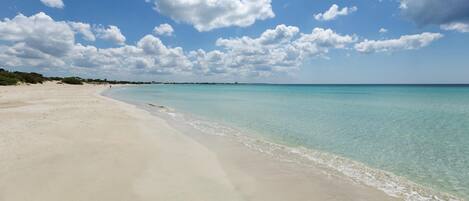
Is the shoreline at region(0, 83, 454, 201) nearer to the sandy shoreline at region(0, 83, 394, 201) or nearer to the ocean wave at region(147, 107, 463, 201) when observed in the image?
the sandy shoreline at region(0, 83, 394, 201)

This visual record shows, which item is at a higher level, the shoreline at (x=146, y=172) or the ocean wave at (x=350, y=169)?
the shoreline at (x=146, y=172)

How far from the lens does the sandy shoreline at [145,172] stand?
17.9 ft

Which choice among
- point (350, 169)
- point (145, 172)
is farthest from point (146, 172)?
point (350, 169)

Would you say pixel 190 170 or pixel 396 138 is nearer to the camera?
pixel 190 170

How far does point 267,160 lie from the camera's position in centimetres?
834

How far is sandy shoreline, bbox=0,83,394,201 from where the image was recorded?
5.44 metres

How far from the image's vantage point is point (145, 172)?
6.63 m

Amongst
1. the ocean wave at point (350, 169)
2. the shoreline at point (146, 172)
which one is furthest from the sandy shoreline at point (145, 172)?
the ocean wave at point (350, 169)

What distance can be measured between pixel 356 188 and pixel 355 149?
442 centimetres

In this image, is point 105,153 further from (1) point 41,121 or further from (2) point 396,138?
(2) point 396,138

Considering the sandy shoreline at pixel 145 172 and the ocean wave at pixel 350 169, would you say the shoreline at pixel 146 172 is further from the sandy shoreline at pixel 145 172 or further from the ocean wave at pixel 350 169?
the ocean wave at pixel 350 169

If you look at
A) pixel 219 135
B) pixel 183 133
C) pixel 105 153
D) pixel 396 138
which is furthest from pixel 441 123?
pixel 105 153

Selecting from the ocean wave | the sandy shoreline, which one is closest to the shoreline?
the sandy shoreline

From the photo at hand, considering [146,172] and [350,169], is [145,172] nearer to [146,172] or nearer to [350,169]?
[146,172]
